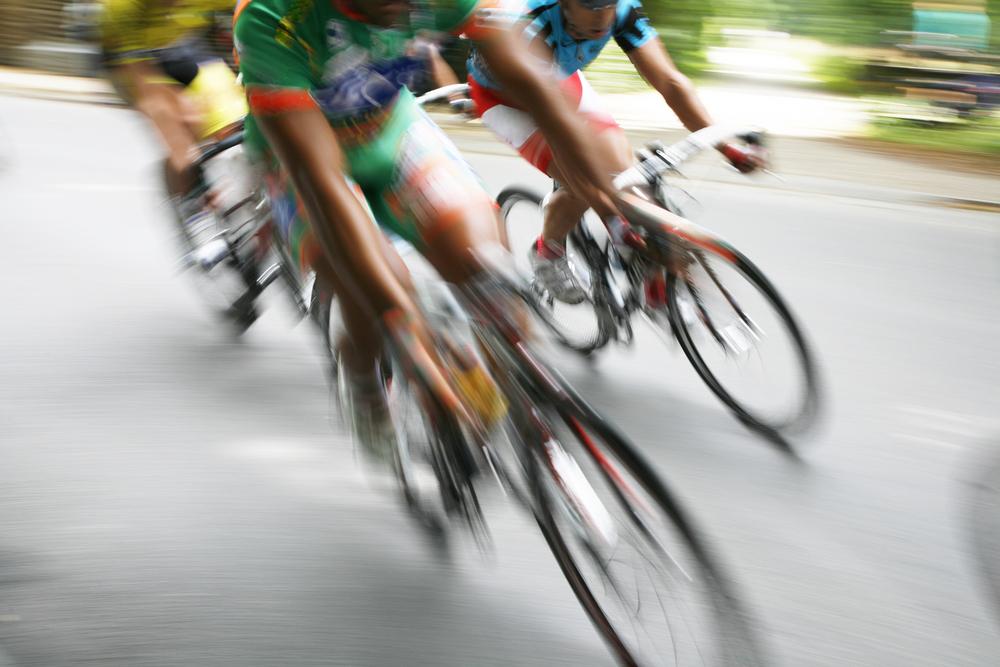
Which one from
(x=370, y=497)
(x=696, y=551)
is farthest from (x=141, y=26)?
(x=696, y=551)

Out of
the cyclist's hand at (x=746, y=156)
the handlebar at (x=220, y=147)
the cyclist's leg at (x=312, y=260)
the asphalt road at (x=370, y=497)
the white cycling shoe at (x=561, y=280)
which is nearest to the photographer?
the asphalt road at (x=370, y=497)

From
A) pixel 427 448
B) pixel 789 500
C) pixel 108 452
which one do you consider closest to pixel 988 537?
pixel 789 500

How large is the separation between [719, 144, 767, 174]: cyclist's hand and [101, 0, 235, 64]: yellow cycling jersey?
2.85m

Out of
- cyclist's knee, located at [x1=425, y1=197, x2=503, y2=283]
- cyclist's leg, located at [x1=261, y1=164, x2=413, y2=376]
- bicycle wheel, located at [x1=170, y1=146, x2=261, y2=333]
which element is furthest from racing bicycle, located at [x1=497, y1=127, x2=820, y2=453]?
bicycle wheel, located at [x1=170, y1=146, x2=261, y2=333]

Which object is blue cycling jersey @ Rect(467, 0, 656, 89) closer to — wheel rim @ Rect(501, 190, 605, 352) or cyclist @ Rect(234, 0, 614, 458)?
wheel rim @ Rect(501, 190, 605, 352)

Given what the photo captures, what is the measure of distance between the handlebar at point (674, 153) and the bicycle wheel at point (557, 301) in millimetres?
764

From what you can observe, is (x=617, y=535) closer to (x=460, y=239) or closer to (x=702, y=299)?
(x=460, y=239)

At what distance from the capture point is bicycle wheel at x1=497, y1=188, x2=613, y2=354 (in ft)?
15.6

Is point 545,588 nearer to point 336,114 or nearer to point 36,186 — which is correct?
point 336,114

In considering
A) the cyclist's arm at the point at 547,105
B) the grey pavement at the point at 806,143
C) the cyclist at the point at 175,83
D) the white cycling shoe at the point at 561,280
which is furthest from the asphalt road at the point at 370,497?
the grey pavement at the point at 806,143

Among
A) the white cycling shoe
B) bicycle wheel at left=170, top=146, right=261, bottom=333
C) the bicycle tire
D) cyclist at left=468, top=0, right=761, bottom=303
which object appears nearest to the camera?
the bicycle tire

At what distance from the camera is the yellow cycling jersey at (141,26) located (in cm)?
524

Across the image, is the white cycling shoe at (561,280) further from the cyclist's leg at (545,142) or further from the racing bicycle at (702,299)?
the cyclist's leg at (545,142)

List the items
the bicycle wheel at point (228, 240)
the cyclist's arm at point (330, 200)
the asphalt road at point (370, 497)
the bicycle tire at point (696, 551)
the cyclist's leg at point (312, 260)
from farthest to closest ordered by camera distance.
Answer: the bicycle wheel at point (228, 240) → the cyclist's leg at point (312, 260) → the asphalt road at point (370, 497) → the cyclist's arm at point (330, 200) → the bicycle tire at point (696, 551)
